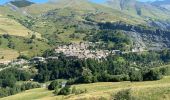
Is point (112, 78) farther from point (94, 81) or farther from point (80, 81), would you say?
point (80, 81)

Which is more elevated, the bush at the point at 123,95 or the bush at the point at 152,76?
the bush at the point at 123,95

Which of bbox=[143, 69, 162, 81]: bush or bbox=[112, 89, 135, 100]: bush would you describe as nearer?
bbox=[112, 89, 135, 100]: bush

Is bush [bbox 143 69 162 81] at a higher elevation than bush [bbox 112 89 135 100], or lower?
lower

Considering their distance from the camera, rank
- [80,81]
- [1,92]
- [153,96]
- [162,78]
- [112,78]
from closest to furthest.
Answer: [153,96] < [162,78] < [112,78] < [80,81] < [1,92]

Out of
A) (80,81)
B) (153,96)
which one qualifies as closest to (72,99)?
(153,96)

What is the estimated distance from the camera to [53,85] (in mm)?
119625

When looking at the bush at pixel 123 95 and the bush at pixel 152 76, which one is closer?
the bush at pixel 123 95

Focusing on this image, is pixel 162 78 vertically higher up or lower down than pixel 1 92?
higher up

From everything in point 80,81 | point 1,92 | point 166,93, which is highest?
point 166,93

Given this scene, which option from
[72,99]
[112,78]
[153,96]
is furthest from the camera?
[112,78]

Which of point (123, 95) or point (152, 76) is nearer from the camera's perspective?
point (123, 95)

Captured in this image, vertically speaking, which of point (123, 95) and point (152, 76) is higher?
point (123, 95)

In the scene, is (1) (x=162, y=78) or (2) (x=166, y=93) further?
(1) (x=162, y=78)

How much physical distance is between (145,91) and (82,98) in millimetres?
10784
